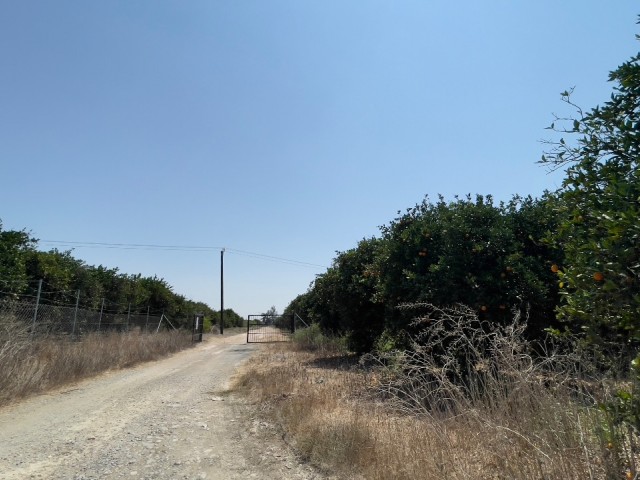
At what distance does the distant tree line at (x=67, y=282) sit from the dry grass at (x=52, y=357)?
195 centimetres

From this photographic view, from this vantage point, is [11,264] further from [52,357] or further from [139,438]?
[139,438]

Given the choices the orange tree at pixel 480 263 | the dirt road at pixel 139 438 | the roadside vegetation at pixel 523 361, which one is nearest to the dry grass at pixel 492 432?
the roadside vegetation at pixel 523 361

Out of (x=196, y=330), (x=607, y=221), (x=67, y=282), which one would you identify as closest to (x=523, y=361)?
(x=607, y=221)

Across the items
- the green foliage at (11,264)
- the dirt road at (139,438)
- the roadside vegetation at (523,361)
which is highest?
the green foliage at (11,264)

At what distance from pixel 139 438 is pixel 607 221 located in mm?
6938

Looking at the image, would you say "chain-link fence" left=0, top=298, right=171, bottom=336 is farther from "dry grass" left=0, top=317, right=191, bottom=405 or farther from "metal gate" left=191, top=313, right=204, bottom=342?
"metal gate" left=191, top=313, right=204, bottom=342

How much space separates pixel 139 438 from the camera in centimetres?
729

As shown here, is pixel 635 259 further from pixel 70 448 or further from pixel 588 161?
pixel 70 448

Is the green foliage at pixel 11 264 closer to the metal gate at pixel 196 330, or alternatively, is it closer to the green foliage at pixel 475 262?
the green foliage at pixel 475 262

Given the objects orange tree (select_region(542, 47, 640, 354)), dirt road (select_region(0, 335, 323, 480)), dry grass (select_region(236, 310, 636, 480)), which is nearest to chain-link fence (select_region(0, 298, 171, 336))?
Answer: dirt road (select_region(0, 335, 323, 480))

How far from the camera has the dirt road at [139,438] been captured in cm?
586

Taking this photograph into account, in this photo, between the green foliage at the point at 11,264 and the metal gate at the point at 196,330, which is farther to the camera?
the metal gate at the point at 196,330

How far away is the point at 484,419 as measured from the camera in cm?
377

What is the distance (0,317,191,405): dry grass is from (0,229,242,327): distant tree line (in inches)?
76.6
